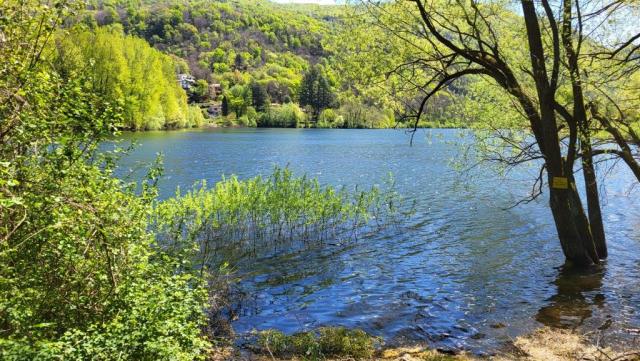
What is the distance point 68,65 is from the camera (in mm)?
7703

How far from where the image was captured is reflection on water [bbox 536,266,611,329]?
398 inches

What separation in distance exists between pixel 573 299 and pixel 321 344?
270 inches

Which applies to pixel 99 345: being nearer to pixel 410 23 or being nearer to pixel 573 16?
pixel 410 23

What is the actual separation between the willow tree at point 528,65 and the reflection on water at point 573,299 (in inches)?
19.5

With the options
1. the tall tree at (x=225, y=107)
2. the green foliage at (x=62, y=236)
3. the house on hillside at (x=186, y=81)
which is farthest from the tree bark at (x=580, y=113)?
the house on hillside at (x=186, y=81)

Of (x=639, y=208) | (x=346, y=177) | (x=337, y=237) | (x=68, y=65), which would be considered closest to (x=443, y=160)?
(x=346, y=177)

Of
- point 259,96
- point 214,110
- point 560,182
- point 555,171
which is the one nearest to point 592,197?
point 560,182

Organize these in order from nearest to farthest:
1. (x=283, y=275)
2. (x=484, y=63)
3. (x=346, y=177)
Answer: (x=484, y=63)
(x=283, y=275)
(x=346, y=177)

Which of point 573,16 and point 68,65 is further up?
point 573,16

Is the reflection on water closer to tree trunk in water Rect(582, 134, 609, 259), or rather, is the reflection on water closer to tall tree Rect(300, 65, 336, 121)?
tree trunk in water Rect(582, 134, 609, 259)

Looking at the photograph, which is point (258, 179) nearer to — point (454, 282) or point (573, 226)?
point (454, 282)

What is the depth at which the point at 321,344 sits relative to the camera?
27.6 feet

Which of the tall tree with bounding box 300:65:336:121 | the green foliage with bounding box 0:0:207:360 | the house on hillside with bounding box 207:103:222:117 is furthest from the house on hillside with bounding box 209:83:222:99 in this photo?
the green foliage with bounding box 0:0:207:360

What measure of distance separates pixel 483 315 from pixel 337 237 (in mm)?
8211
